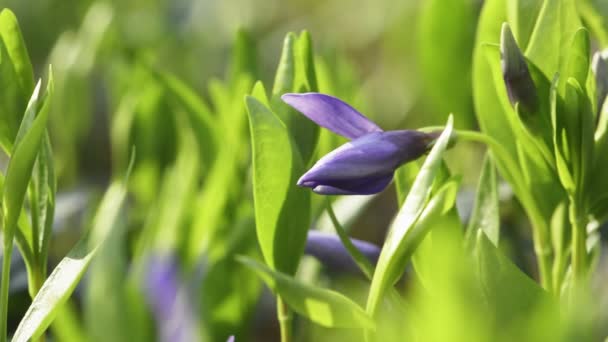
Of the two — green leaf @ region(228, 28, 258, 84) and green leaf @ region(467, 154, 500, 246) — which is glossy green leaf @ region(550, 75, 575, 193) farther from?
green leaf @ region(228, 28, 258, 84)

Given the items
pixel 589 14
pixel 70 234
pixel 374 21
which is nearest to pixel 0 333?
pixel 589 14

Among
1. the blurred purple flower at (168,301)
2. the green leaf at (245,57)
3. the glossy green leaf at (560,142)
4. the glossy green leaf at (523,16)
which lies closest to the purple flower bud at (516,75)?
the glossy green leaf at (560,142)

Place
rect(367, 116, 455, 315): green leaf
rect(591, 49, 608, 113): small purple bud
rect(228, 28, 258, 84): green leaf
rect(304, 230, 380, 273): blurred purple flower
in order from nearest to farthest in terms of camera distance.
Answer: rect(367, 116, 455, 315): green leaf, rect(591, 49, 608, 113): small purple bud, rect(304, 230, 380, 273): blurred purple flower, rect(228, 28, 258, 84): green leaf

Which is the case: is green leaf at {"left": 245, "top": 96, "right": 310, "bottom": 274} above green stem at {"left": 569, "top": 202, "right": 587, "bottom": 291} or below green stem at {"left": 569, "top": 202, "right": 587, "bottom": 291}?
above

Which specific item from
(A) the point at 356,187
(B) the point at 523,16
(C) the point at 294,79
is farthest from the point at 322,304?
(B) the point at 523,16

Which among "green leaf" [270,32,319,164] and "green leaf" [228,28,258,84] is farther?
"green leaf" [228,28,258,84]

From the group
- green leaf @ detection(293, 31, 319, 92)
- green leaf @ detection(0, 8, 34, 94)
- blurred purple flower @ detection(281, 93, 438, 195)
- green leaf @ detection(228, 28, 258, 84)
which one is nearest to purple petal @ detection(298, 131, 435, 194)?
blurred purple flower @ detection(281, 93, 438, 195)

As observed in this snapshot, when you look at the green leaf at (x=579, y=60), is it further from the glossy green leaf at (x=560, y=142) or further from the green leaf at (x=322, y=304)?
the green leaf at (x=322, y=304)
